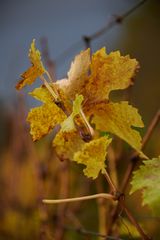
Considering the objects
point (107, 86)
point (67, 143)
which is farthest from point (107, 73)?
point (67, 143)

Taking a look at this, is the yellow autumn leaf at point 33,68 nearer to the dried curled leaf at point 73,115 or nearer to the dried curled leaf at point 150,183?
the dried curled leaf at point 73,115

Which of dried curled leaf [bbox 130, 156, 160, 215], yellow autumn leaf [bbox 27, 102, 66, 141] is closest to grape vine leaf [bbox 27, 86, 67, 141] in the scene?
yellow autumn leaf [bbox 27, 102, 66, 141]

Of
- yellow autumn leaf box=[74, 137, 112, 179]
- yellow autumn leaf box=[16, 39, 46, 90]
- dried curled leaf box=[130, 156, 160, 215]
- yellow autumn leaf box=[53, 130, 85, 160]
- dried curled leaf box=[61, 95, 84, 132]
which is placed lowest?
dried curled leaf box=[130, 156, 160, 215]

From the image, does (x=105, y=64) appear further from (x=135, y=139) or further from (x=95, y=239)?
(x=95, y=239)

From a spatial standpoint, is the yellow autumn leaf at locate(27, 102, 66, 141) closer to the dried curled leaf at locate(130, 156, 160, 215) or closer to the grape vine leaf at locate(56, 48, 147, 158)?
the grape vine leaf at locate(56, 48, 147, 158)

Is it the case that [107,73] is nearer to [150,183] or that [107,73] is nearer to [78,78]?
[78,78]

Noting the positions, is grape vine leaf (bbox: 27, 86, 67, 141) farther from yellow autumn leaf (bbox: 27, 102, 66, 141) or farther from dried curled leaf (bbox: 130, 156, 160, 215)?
dried curled leaf (bbox: 130, 156, 160, 215)

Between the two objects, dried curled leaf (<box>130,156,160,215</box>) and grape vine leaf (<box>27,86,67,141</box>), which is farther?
grape vine leaf (<box>27,86,67,141</box>)

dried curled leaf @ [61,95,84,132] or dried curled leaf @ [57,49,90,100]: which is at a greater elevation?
dried curled leaf @ [57,49,90,100]
